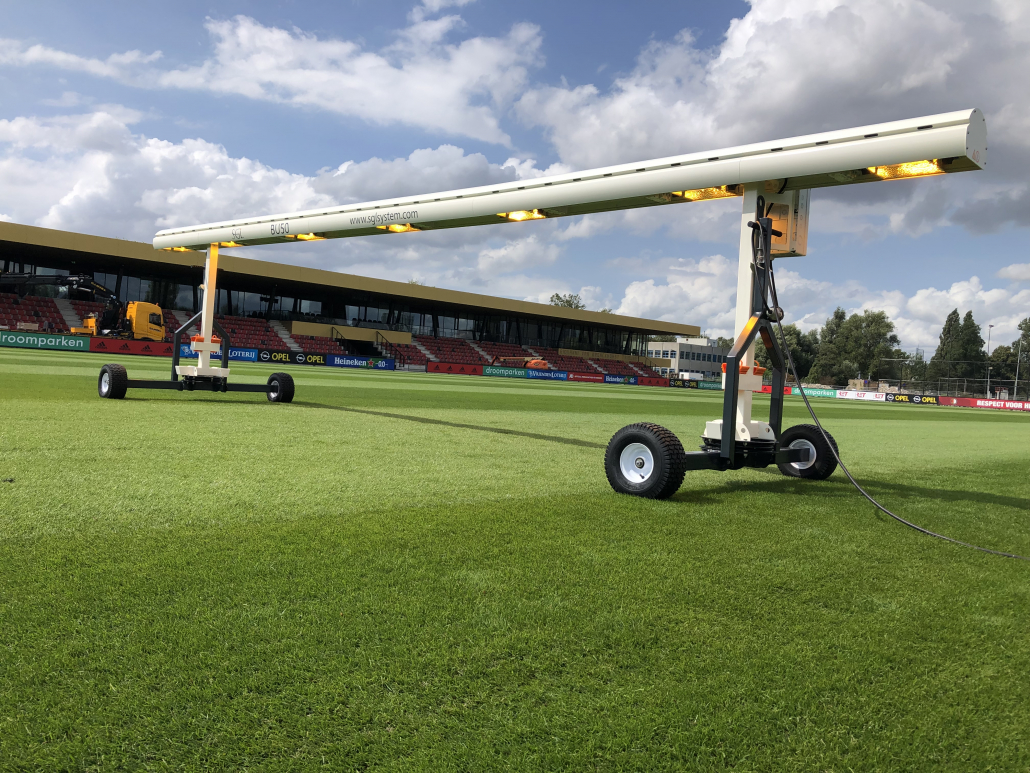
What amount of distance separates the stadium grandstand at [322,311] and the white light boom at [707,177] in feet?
95.6

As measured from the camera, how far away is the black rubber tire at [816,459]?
22.5ft

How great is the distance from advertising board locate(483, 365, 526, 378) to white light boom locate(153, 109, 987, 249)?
143 ft

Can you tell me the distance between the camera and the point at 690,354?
119312 millimetres

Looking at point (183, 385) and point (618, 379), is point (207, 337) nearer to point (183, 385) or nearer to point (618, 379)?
point (183, 385)

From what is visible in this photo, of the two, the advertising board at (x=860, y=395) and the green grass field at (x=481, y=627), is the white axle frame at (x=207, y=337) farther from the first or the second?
the advertising board at (x=860, y=395)

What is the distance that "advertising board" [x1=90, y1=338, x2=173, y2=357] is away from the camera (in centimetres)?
3575

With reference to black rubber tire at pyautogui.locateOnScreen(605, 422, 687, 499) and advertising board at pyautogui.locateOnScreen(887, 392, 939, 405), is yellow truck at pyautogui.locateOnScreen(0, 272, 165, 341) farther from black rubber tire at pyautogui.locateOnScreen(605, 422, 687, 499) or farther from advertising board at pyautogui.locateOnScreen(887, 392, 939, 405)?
advertising board at pyautogui.locateOnScreen(887, 392, 939, 405)

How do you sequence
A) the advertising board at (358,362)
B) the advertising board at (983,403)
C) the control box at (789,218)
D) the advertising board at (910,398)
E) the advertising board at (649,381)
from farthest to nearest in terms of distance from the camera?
the advertising board at (649,381)
the advertising board at (910,398)
the advertising board at (983,403)
the advertising board at (358,362)
the control box at (789,218)

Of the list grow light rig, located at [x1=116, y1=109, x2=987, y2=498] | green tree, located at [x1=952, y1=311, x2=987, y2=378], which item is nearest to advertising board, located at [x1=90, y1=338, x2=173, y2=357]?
grow light rig, located at [x1=116, y1=109, x2=987, y2=498]

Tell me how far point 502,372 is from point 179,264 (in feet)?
80.1

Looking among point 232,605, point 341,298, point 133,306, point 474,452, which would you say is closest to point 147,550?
point 232,605

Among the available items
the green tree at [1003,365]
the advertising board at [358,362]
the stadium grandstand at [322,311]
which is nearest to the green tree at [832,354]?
the green tree at [1003,365]

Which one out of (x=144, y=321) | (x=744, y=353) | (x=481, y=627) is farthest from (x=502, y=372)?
(x=481, y=627)

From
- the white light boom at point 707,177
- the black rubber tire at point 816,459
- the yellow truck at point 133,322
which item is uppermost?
the yellow truck at point 133,322
